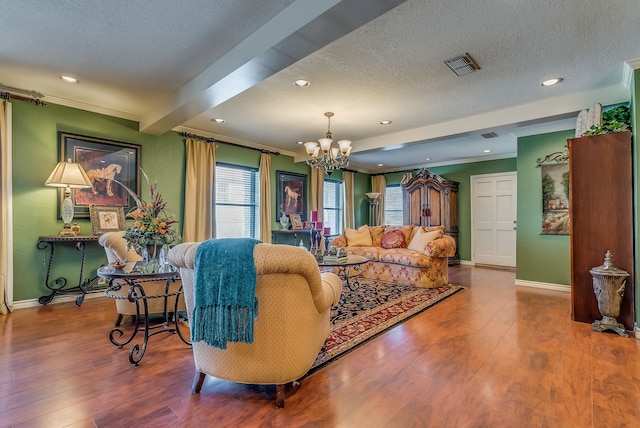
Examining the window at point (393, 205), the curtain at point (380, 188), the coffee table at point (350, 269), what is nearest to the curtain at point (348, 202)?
the curtain at point (380, 188)

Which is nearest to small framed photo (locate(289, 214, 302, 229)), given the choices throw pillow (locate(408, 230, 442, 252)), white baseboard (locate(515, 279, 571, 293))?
throw pillow (locate(408, 230, 442, 252))

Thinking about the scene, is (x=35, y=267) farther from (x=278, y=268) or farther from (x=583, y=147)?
(x=583, y=147)

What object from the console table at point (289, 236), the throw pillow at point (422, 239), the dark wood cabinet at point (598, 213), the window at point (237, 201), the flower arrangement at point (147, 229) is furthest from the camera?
the console table at point (289, 236)

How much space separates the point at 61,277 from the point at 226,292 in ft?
11.8

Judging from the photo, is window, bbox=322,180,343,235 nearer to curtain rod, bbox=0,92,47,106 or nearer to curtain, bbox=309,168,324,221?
curtain, bbox=309,168,324,221

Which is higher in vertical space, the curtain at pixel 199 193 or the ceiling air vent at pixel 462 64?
the ceiling air vent at pixel 462 64

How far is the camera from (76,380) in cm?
200

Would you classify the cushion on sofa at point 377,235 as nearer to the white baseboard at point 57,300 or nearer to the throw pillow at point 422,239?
the throw pillow at point 422,239

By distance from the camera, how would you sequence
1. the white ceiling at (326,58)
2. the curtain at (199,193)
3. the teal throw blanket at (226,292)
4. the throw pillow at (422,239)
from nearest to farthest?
the teal throw blanket at (226,292) < the white ceiling at (326,58) < the curtain at (199,193) < the throw pillow at (422,239)

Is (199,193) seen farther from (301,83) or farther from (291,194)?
(301,83)

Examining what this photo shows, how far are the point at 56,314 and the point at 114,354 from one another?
1.64m

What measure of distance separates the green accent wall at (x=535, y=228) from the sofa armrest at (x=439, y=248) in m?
1.26

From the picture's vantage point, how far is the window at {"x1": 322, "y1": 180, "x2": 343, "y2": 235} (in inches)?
307

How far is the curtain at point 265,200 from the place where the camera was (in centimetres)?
597
